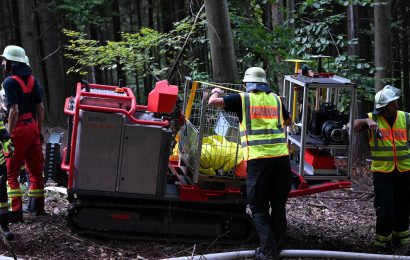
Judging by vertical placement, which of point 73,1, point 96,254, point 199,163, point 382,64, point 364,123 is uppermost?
point 73,1

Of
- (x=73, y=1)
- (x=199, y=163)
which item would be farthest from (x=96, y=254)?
(x=73, y=1)

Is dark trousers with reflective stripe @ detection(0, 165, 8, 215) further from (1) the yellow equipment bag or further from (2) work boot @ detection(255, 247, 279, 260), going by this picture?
(2) work boot @ detection(255, 247, 279, 260)

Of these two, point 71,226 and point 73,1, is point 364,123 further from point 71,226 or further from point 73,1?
point 73,1

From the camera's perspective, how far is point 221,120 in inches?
263

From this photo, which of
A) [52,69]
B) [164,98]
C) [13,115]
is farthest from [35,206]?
[52,69]

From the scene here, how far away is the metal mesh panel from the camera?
5910mm

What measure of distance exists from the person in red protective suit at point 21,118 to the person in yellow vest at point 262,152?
250 cm

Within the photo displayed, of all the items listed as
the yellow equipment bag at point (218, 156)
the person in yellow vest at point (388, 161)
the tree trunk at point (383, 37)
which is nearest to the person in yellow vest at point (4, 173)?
the yellow equipment bag at point (218, 156)

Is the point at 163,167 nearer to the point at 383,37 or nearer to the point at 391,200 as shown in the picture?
the point at 391,200

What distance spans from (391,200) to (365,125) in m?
1.02

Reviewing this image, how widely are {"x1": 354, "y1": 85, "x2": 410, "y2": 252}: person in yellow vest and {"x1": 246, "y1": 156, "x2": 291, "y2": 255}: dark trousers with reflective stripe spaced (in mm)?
1441

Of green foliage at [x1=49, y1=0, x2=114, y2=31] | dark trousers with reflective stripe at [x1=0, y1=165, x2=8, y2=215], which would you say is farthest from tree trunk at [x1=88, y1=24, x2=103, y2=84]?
dark trousers with reflective stripe at [x1=0, y1=165, x2=8, y2=215]

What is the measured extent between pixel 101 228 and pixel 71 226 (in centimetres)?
35

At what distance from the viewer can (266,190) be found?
561 cm
